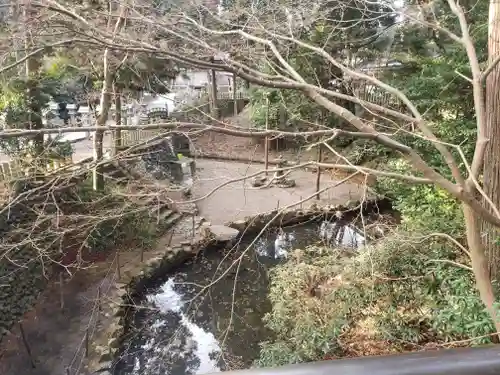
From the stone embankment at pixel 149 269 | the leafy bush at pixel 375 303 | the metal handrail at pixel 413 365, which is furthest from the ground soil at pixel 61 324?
the metal handrail at pixel 413 365

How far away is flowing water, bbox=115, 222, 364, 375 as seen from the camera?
613 cm

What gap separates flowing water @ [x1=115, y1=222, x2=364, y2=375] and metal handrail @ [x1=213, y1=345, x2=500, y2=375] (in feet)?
14.2

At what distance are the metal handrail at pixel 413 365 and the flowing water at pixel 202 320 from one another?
171 inches

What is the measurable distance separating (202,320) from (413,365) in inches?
282

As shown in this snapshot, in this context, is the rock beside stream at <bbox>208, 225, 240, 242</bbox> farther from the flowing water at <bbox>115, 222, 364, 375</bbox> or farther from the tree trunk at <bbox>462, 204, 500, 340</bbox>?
the tree trunk at <bbox>462, 204, 500, 340</bbox>

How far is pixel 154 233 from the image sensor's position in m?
9.34

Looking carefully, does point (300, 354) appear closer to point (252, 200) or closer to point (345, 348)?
point (345, 348)

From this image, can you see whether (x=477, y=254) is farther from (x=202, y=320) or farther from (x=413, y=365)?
(x=202, y=320)

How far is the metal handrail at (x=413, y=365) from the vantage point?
0.56 m

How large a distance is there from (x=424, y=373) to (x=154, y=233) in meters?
9.11

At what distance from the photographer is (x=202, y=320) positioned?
7.36 m

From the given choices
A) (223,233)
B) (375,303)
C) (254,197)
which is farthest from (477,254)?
(254,197)

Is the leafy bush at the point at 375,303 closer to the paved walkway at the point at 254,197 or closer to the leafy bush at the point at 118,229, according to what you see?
the leafy bush at the point at 118,229

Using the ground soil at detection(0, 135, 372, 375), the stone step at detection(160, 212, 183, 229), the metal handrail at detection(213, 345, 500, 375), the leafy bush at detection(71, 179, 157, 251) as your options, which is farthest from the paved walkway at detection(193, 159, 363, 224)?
the metal handrail at detection(213, 345, 500, 375)
